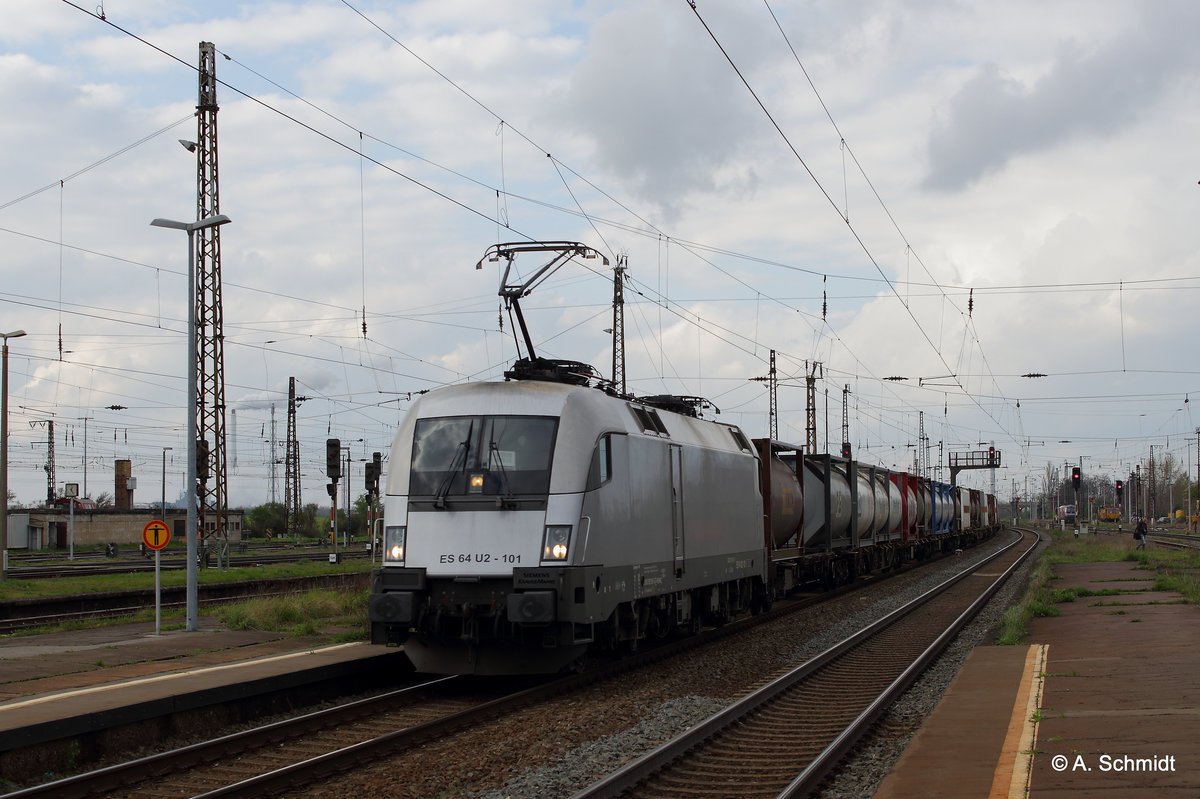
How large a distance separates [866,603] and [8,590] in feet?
67.0

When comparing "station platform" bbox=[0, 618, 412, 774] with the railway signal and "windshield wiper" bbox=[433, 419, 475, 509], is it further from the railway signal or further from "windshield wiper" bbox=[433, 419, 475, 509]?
the railway signal

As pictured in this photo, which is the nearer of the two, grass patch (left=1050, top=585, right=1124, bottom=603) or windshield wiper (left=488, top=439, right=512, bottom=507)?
windshield wiper (left=488, top=439, right=512, bottom=507)

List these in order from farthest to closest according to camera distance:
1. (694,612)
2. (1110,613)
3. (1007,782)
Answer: (1110,613)
(694,612)
(1007,782)

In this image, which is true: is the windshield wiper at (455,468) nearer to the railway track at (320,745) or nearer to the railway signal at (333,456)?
the railway track at (320,745)

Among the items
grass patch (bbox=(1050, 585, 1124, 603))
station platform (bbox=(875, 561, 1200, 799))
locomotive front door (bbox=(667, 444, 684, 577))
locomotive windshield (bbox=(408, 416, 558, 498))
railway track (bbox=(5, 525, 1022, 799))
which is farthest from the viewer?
grass patch (bbox=(1050, 585, 1124, 603))

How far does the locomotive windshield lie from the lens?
43.3 feet

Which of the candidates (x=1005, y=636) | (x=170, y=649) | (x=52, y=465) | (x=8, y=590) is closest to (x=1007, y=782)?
(x=1005, y=636)

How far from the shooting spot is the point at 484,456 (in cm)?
1345

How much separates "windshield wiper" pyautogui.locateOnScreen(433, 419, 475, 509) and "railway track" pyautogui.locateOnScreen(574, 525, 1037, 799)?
420 centimetres

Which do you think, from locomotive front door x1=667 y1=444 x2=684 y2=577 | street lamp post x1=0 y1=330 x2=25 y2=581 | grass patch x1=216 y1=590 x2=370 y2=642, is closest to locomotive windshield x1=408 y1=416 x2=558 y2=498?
locomotive front door x1=667 y1=444 x2=684 y2=577

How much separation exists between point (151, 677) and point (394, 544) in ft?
10.0

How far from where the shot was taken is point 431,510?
13.3m

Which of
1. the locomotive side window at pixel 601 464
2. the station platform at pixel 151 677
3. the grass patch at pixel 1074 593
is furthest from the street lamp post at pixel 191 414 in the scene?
the grass patch at pixel 1074 593

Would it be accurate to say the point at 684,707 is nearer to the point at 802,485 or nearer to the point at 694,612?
the point at 694,612
